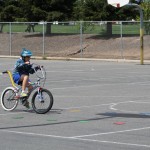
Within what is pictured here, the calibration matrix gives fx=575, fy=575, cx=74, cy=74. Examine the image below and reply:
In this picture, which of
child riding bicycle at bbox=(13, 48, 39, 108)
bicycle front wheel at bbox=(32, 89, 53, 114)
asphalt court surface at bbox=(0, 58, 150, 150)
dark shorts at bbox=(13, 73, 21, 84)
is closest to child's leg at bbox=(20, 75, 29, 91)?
child riding bicycle at bbox=(13, 48, 39, 108)

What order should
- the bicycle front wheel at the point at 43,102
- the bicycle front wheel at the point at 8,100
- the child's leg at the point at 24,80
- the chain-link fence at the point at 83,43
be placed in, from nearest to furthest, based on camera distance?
the bicycle front wheel at the point at 43,102 → the child's leg at the point at 24,80 → the bicycle front wheel at the point at 8,100 → the chain-link fence at the point at 83,43

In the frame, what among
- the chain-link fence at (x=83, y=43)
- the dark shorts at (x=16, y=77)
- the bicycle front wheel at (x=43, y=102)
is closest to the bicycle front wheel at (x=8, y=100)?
the dark shorts at (x=16, y=77)

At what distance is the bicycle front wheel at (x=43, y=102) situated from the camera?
44.6 feet

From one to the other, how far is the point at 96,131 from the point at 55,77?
14215mm

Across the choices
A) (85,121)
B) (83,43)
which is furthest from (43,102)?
(83,43)

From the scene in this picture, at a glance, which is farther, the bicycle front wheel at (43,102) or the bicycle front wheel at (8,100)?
the bicycle front wheel at (8,100)

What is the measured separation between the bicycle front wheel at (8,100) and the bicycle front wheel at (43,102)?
74 cm

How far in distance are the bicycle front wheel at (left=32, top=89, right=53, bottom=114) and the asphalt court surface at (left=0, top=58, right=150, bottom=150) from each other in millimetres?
153

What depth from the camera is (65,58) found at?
137ft

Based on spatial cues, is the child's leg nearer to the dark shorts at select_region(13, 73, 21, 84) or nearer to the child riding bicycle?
the child riding bicycle

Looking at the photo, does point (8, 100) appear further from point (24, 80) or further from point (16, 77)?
point (24, 80)

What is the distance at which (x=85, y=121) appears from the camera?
40.6 feet

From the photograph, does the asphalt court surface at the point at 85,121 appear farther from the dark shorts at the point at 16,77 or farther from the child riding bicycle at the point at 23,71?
the dark shorts at the point at 16,77

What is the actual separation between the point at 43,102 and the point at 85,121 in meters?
1.60
